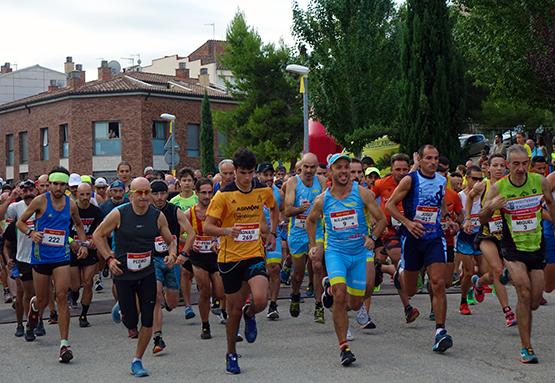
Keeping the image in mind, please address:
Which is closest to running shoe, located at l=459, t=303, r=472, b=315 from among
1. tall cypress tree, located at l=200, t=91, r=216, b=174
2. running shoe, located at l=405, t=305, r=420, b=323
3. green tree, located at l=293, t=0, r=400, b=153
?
running shoe, located at l=405, t=305, r=420, b=323

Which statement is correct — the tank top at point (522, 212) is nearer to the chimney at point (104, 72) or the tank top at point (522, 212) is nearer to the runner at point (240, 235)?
the runner at point (240, 235)

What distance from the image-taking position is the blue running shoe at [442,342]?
7.91 meters

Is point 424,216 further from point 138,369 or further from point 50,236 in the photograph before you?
point 50,236

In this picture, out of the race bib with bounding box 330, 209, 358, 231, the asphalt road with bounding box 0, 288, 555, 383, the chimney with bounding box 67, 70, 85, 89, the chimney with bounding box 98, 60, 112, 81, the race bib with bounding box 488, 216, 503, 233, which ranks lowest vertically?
the asphalt road with bounding box 0, 288, 555, 383

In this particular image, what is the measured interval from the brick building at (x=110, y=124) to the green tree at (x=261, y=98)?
20.5 ft

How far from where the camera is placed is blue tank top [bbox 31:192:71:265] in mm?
9047

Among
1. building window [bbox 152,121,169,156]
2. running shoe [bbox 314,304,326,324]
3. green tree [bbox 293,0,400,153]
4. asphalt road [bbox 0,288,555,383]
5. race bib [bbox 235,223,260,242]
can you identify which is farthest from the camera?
building window [bbox 152,121,169,156]

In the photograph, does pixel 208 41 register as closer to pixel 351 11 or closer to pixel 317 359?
pixel 351 11

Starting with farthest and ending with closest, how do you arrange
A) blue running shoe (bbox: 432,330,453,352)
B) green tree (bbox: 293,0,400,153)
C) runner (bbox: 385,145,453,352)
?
green tree (bbox: 293,0,400,153) → runner (bbox: 385,145,453,352) → blue running shoe (bbox: 432,330,453,352)

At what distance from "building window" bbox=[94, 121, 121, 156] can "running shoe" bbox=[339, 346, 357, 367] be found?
41.9 metres

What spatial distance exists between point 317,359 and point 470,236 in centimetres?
410

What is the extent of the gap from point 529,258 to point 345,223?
1742mm

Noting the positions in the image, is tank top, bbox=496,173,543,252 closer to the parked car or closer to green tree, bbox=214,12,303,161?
the parked car

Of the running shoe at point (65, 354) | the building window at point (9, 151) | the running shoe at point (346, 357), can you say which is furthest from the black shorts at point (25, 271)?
the building window at point (9, 151)
